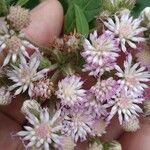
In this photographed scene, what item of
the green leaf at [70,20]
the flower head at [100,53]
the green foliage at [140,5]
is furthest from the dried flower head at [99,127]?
the green foliage at [140,5]

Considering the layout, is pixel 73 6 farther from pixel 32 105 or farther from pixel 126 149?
pixel 126 149

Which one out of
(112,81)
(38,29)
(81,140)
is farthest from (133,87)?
(38,29)

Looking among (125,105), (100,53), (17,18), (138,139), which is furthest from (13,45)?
(138,139)

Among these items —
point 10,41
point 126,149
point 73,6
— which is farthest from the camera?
point 126,149

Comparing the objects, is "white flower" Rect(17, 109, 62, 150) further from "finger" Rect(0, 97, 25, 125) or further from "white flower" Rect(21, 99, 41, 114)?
"finger" Rect(0, 97, 25, 125)

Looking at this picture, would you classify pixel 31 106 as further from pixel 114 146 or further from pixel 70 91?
pixel 114 146

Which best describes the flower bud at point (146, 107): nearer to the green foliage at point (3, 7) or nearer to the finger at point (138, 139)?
the finger at point (138, 139)

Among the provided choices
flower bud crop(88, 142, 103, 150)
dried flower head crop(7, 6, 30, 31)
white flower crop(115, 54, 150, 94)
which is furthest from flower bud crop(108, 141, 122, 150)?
dried flower head crop(7, 6, 30, 31)
